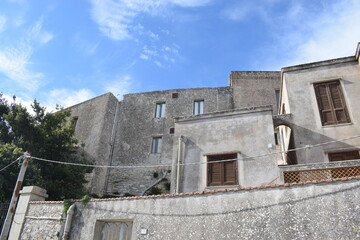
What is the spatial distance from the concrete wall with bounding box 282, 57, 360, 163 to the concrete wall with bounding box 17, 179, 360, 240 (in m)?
5.42

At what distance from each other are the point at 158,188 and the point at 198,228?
13.8m

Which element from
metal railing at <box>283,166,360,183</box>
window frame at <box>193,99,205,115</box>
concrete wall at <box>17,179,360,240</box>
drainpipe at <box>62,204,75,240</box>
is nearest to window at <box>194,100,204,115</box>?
window frame at <box>193,99,205,115</box>

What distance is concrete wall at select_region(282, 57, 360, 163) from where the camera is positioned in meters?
12.5

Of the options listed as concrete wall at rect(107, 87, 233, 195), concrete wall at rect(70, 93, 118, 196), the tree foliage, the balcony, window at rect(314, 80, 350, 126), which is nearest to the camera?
the balcony

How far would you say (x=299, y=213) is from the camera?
737 centimetres


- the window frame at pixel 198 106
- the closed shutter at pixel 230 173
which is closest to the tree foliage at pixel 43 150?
the closed shutter at pixel 230 173

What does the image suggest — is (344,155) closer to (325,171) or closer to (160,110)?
(325,171)

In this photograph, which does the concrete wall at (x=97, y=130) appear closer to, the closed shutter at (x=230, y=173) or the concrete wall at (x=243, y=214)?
the closed shutter at (x=230, y=173)

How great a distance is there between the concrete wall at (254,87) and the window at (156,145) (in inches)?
263

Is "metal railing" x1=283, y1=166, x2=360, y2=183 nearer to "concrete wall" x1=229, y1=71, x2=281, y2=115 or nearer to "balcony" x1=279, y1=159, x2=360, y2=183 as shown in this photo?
"balcony" x1=279, y1=159, x2=360, y2=183

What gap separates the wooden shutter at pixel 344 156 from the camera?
12047 millimetres

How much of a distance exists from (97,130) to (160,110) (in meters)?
5.38

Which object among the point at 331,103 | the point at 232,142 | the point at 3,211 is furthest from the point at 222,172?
the point at 3,211

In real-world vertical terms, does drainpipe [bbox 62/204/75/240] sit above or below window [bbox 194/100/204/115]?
below
